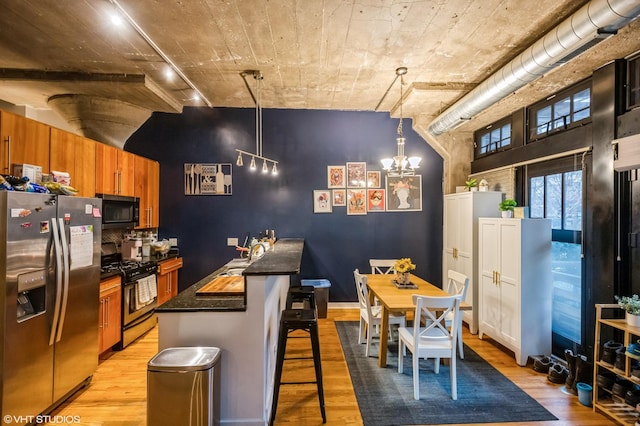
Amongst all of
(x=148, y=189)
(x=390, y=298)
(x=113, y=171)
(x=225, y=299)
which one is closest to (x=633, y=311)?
(x=390, y=298)

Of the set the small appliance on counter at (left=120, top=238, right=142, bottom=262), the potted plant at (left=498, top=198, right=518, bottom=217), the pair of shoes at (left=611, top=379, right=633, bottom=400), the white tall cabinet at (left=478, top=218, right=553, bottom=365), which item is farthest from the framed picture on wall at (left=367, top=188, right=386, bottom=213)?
the small appliance on counter at (left=120, top=238, right=142, bottom=262)

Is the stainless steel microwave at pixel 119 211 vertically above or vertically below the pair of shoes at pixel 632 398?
above

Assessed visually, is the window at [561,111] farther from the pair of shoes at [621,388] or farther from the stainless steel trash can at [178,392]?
the stainless steel trash can at [178,392]

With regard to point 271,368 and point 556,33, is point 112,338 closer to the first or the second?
point 271,368

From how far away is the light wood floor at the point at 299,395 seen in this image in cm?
243

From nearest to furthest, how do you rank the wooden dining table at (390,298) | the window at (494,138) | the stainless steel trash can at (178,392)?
the stainless steel trash can at (178,392), the wooden dining table at (390,298), the window at (494,138)

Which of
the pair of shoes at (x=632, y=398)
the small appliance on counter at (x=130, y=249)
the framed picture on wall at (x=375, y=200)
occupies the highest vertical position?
the framed picture on wall at (x=375, y=200)

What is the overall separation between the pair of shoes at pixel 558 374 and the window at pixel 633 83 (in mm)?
2426

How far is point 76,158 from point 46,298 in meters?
1.53

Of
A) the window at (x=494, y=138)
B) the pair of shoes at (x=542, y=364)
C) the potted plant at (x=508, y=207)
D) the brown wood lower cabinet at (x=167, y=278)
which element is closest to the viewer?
the pair of shoes at (x=542, y=364)

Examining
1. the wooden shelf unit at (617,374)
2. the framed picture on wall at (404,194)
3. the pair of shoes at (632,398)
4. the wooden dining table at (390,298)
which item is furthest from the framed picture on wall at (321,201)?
the pair of shoes at (632,398)

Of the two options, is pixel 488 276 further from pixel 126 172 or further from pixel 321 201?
pixel 126 172

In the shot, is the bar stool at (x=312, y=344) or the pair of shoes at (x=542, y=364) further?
the pair of shoes at (x=542, y=364)

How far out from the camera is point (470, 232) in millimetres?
4230
